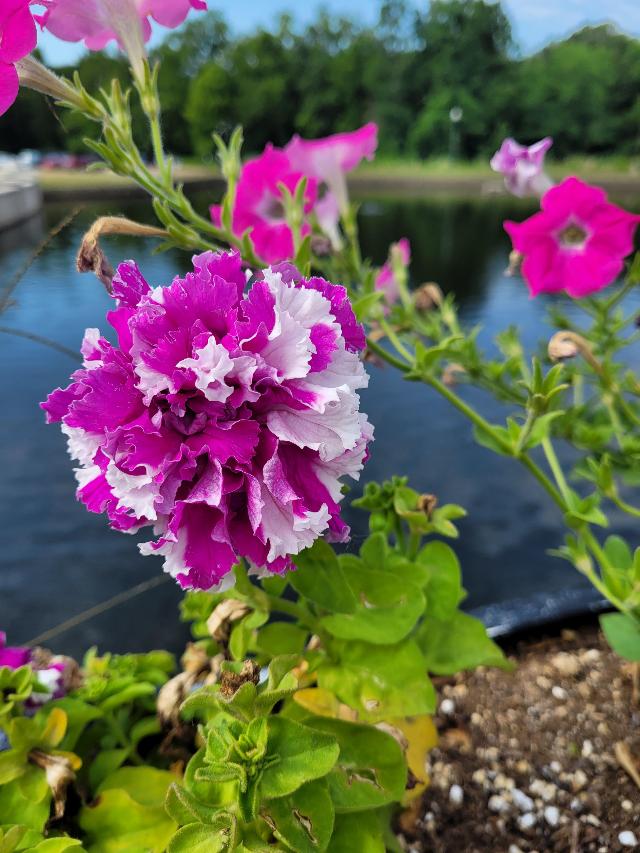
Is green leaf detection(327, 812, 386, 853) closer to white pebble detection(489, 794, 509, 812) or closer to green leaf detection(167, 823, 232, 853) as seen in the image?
green leaf detection(167, 823, 232, 853)

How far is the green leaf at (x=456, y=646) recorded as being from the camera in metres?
0.54

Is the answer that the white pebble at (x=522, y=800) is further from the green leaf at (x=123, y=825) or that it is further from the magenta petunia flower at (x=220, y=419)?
the magenta petunia flower at (x=220, y=419)

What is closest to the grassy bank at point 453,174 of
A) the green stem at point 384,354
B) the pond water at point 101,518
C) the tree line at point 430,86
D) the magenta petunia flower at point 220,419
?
the tree line at point 430,86

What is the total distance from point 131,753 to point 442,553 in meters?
0.34

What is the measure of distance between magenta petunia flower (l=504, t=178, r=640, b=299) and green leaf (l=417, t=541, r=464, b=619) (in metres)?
0.33

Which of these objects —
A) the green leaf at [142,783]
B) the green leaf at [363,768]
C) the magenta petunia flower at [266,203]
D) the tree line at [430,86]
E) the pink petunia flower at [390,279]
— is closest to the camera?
the green leaf at [363,768]

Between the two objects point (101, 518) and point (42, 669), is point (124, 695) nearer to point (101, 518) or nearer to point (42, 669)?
point (42, 669)

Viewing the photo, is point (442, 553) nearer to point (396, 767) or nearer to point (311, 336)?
point (396, 767)

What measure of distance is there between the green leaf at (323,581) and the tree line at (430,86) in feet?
31.8

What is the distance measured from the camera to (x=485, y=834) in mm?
596

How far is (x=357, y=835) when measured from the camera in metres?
0.44

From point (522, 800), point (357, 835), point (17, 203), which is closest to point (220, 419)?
point (357, 835)

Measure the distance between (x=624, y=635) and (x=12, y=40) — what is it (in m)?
0.65

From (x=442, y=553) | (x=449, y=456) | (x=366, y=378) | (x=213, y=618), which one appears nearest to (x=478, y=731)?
(x=442, y=553)
